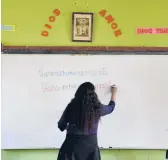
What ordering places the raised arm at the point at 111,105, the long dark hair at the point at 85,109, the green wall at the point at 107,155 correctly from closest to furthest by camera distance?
the long dark hair at the point at 85,109
the raised arm at the point at 111,105
the green wall at the point at 107,155

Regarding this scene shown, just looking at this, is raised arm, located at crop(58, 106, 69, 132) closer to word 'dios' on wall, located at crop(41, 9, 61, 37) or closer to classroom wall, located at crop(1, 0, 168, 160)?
classroom wall, located at crop(1, 0, 168, 160)

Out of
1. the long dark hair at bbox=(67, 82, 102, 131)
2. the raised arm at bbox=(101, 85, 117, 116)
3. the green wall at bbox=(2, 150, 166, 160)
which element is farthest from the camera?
the green wall at bbox=(2, 150, 166, 160)

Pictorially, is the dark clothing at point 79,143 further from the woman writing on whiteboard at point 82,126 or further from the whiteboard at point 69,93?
the whiteboard at point 69,93

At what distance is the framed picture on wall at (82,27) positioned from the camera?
7.19 feet

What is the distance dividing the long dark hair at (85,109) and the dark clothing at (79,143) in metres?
0.04

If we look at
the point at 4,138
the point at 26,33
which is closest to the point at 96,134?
the point at 4,138

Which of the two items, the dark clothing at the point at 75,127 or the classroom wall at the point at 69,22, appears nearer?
the dark clothing at the point at 75,127

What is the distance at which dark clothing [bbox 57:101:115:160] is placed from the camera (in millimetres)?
1976

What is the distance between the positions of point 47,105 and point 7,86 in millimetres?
360

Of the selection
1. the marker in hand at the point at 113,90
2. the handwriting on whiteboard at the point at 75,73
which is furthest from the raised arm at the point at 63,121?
the marker in hand at the point at 113,90

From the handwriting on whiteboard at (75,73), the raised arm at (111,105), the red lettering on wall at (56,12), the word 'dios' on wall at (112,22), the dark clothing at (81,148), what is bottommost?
the dark clothing at (81,148)

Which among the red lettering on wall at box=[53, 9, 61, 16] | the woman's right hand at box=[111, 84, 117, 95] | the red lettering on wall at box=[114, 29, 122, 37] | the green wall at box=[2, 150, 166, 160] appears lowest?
the green wall at box=[2, 150, 166, 160]

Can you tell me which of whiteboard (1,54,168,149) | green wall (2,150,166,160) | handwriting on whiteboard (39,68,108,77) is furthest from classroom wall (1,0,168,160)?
handwriting on whiteboard (39,68,108,77)

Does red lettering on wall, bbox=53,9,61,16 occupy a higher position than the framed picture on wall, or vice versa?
red lettering on wall, bbox=53,9,61,16
